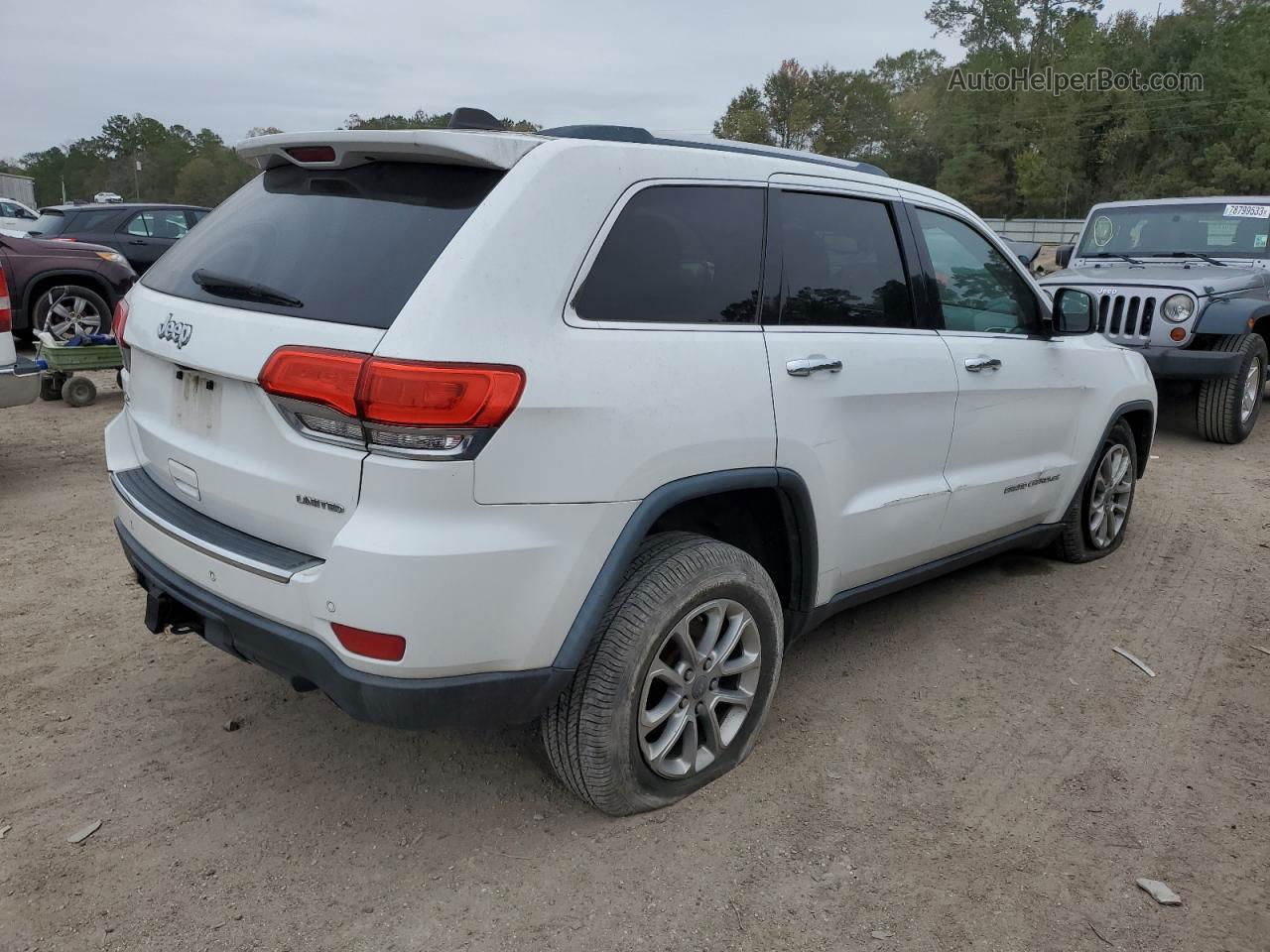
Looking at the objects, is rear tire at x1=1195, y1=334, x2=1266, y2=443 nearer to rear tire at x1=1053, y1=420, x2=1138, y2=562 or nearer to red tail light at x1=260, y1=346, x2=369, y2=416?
rear tire at x1=1053, y1=420, x2=1138, y2=562

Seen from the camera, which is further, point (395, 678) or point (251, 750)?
point (251, 750)

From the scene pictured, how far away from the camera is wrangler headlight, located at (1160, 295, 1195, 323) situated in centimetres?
762

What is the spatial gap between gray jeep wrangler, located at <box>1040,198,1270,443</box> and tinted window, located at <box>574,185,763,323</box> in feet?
16.8

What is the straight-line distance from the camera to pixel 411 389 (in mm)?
2189

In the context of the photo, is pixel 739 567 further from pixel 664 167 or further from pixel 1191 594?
pixel 1191 594

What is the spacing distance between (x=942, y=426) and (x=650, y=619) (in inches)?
61.2

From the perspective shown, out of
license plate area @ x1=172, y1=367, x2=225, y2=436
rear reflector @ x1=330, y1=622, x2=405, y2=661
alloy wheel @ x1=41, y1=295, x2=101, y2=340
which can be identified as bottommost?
rear reflector @ x1=330, y1=622, x2=405, y2=661

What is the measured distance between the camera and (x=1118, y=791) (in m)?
3.06

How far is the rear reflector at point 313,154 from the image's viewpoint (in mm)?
2688

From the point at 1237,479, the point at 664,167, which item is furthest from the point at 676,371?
the point at 1237,479

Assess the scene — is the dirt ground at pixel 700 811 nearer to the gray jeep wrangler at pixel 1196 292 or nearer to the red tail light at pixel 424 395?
the red tail light at pixel 424 395

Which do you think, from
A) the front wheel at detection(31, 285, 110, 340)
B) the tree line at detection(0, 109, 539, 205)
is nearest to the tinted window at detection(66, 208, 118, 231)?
the front wheel at detection(31, 285, 110, 340)

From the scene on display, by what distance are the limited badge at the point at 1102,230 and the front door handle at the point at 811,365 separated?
7209mm

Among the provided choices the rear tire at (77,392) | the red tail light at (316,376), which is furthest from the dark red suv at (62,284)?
the red tail light at (316,376)
